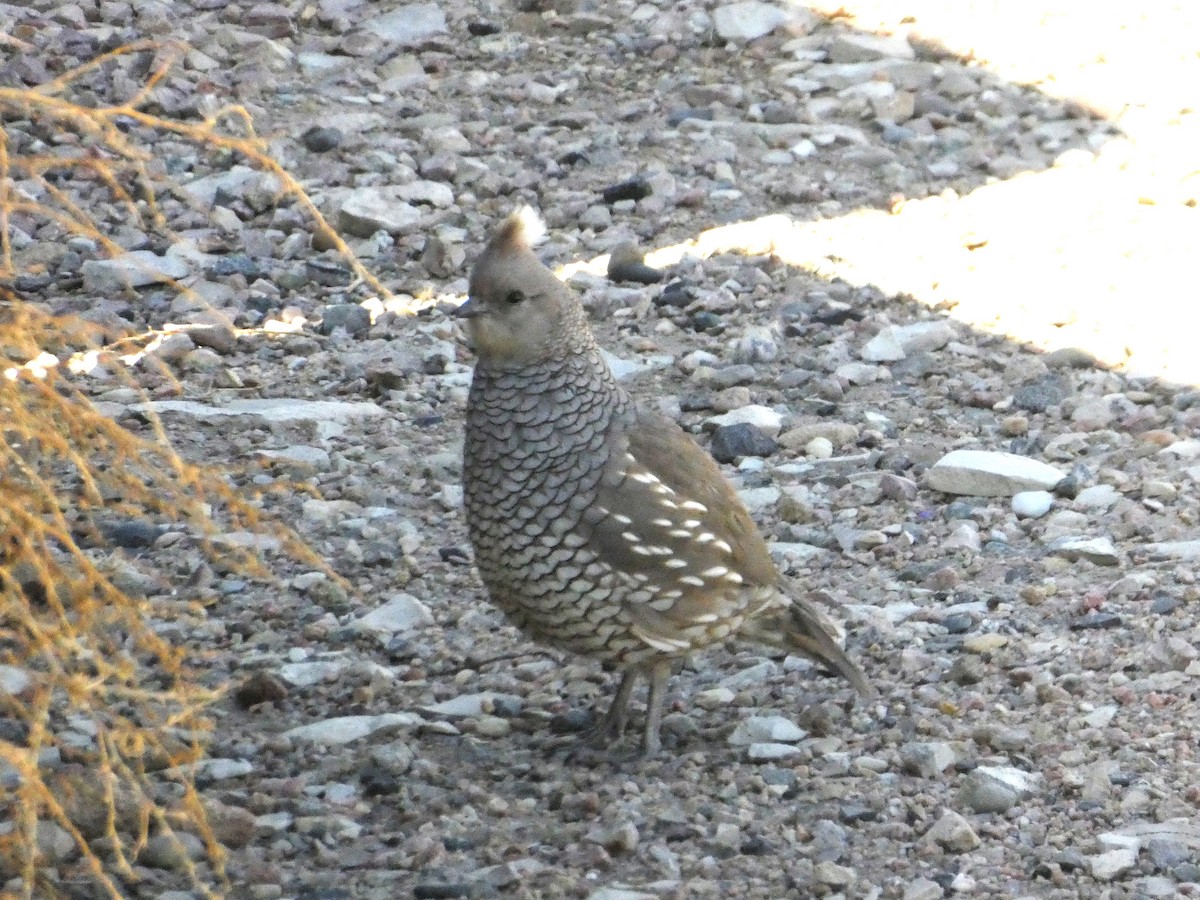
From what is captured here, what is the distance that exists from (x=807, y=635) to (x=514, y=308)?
4.22 feet

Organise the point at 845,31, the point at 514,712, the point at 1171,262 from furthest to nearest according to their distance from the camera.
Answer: the point at 845,31 < the point at 1171,262 < the point at 514,712

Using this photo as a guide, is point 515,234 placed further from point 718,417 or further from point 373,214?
point 373,214

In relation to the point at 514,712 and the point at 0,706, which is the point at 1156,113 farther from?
the point at 0,706

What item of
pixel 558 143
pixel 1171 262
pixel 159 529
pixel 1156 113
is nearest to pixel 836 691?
pixel 159 529

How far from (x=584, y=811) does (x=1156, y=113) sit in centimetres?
670

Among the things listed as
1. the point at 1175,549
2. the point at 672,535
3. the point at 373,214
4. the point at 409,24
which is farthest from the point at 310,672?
the point at 409,24

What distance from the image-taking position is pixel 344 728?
493 centimetres

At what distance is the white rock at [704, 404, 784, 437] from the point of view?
23.0ft

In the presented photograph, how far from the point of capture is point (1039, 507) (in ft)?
20.9

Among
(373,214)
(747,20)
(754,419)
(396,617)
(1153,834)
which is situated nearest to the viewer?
(1153,834)

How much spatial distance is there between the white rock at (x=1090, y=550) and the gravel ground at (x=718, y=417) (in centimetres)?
1

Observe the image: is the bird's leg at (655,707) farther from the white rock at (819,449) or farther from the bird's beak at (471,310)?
the white rock at (819,449)

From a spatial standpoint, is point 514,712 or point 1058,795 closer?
point 1058,795

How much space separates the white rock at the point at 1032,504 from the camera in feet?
20.8
